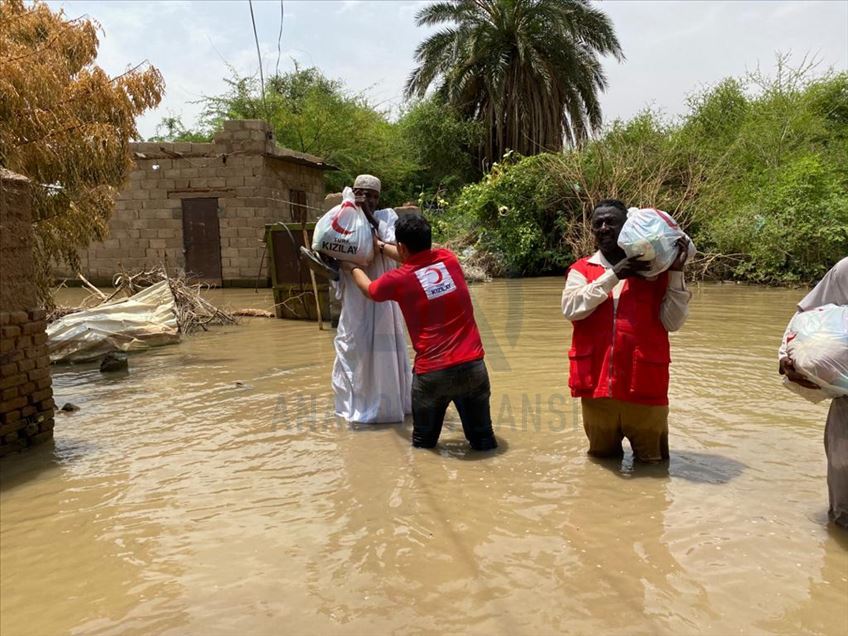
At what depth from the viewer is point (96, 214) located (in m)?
7.83

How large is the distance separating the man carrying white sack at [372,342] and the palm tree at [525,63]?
19581 mm

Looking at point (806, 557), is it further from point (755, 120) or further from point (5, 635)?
point (755, 120)

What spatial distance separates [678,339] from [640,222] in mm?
5612

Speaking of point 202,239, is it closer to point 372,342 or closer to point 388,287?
point 372,342

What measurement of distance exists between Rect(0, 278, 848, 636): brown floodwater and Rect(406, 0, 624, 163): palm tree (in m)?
20.0

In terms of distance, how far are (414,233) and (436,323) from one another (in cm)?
58

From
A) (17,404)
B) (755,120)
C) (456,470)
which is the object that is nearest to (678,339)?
(456,470)

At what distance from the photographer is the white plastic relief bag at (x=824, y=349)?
277cm

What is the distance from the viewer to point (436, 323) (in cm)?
416

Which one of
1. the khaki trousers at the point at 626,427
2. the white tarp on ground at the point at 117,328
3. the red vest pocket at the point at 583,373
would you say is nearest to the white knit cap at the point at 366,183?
the red vest pocket at the point at 583,373

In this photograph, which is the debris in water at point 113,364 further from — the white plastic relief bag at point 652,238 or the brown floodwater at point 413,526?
the white plastic relief bag at point 652,238

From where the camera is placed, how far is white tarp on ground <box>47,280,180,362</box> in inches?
316

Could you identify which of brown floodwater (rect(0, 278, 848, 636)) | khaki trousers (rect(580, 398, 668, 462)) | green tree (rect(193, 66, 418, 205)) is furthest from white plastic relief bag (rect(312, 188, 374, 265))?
green tree (rect(193, 66, 418, 205))

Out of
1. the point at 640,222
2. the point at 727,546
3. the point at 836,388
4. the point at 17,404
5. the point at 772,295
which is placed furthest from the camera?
the point at 772,295
